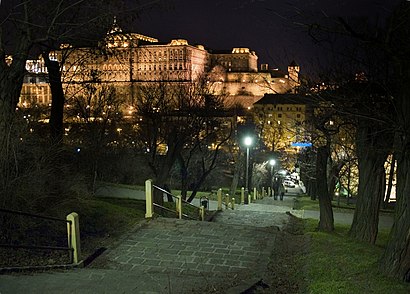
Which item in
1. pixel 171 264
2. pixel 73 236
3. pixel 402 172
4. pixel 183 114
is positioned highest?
pixel 183 114

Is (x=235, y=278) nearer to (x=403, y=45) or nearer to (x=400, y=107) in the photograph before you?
(x=400, y=107)

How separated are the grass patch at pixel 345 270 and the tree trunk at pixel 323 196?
2.60 m

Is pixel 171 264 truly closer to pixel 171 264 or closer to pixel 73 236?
pixel 171 264

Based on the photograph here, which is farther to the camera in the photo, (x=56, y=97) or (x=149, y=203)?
(x=56, y=97)

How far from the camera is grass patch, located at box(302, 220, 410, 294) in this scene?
5930 mm

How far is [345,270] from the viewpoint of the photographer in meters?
6.79

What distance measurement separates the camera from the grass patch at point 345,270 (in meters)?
5.93

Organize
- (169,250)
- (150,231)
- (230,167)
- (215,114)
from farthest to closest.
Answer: (230,167), (215,114), (150,231), (169,250)

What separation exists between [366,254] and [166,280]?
368 centimetres

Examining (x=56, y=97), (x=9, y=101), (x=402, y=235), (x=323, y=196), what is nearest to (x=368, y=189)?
(x=323, y=196)

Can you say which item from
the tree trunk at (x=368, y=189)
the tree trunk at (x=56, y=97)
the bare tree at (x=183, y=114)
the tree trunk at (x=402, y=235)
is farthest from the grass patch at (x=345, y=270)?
the bare tree at (x=183, y=114)

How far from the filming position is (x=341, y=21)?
17.4 feet

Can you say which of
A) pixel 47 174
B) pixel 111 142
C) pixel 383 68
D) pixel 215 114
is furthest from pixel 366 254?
pixel 111 142

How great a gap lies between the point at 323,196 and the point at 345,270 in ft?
18.0
